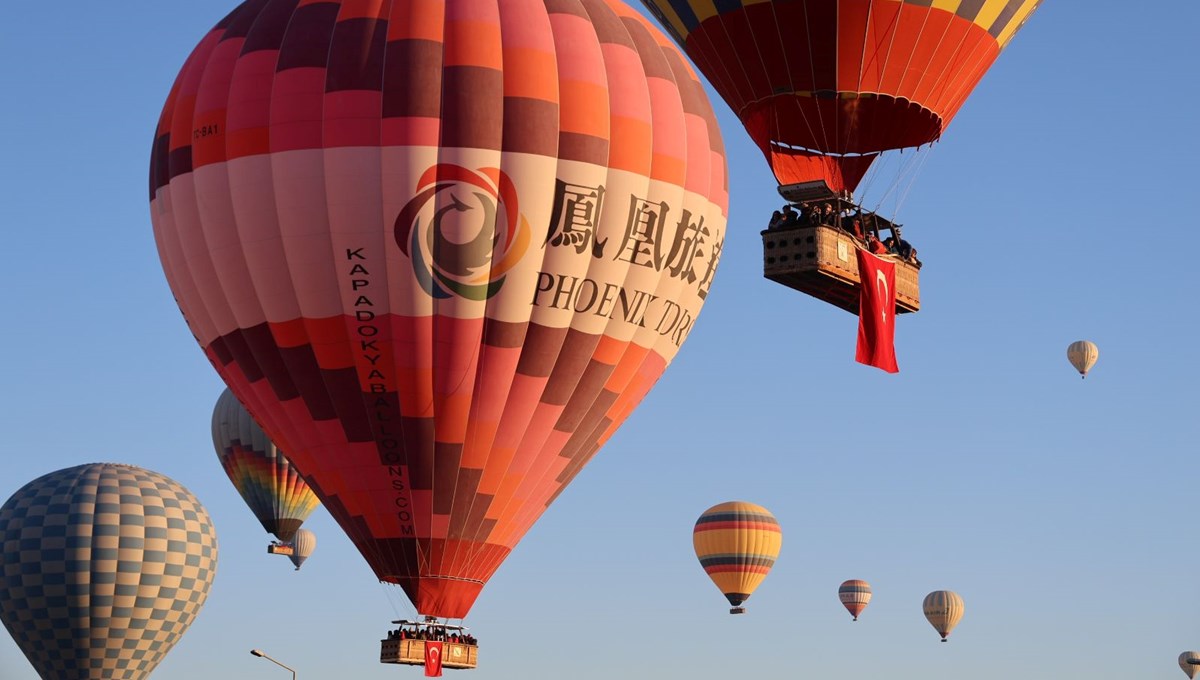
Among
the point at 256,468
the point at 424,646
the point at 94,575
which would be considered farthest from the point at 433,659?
the point at 256,468

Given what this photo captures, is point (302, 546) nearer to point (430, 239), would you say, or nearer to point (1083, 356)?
point (1083, 356)

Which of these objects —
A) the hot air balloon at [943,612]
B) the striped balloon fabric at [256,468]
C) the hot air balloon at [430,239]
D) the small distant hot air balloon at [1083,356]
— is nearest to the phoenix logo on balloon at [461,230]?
the hot air balloon at [430,239]

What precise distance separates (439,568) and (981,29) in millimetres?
12517

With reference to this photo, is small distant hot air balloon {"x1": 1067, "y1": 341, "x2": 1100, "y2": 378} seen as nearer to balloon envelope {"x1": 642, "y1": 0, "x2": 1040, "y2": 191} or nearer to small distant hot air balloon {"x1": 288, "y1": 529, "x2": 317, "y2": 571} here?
small distant hot air balloon {"x1": 288, "y1": 529, "x2": 317, "y2": 571}

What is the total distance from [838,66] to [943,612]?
4511 centimetres

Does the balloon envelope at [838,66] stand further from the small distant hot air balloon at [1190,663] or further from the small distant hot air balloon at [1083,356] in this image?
the small distant hot air balloon at [1190,663]

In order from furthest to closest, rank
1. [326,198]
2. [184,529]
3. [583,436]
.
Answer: [184,529]
[583,436]
[326,198]

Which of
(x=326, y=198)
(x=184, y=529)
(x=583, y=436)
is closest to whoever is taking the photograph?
(x=326, y=198)

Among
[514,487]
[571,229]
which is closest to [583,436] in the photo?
[514,487]

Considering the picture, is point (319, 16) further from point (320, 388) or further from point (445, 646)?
point (445, 646)

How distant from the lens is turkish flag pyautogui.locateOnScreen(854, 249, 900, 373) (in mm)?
30969

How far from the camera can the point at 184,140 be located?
3036cm

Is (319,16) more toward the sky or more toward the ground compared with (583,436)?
more toward the sky

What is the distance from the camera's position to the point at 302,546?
66188 mm
